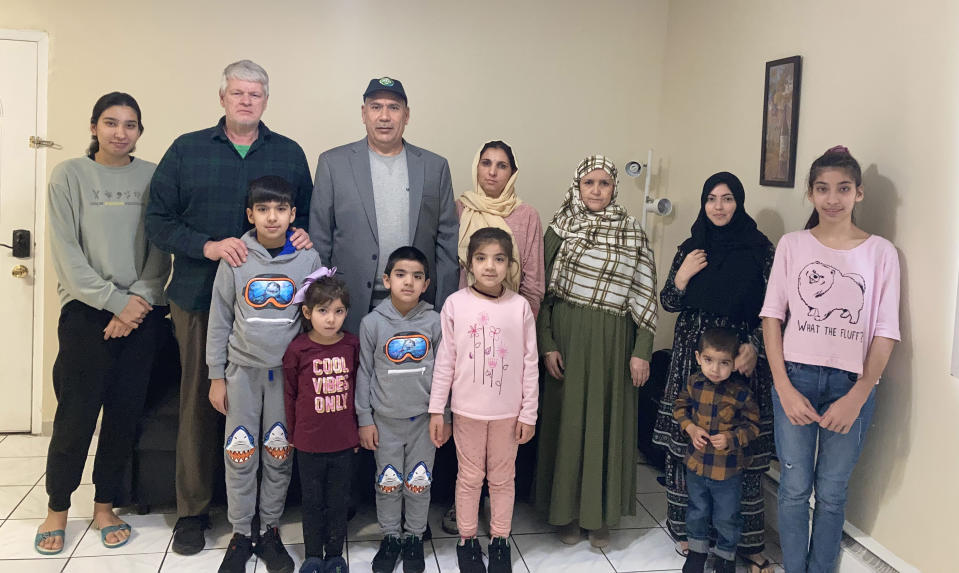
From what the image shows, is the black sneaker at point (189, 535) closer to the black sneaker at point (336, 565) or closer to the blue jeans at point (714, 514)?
the black sneaker at point (336, 565)

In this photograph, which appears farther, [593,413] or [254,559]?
[593,413]

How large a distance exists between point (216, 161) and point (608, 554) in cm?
198

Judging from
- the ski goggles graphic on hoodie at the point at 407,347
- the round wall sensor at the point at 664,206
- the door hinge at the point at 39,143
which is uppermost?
the door hinge at the point at 39,143

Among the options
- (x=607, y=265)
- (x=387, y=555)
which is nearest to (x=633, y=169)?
(x=607, y=265)

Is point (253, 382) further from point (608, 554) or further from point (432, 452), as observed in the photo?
point (608, 554)

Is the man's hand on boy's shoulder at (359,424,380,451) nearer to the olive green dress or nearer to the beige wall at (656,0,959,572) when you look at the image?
the olive green dress

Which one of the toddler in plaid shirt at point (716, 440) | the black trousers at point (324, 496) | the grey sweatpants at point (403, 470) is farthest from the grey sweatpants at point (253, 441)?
the toddler in plaid shirt at point (716, 440)

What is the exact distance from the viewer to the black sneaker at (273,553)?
2488 millimetres

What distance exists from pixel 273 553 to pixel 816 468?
1.80 meters

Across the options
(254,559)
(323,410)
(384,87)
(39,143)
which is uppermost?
(384,87)

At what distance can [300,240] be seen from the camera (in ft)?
8.21

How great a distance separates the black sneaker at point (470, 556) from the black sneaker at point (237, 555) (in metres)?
0.71

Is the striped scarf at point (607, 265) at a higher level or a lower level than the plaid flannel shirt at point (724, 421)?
higher

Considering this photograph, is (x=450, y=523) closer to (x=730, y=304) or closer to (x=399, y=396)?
(x=399, y=396)
